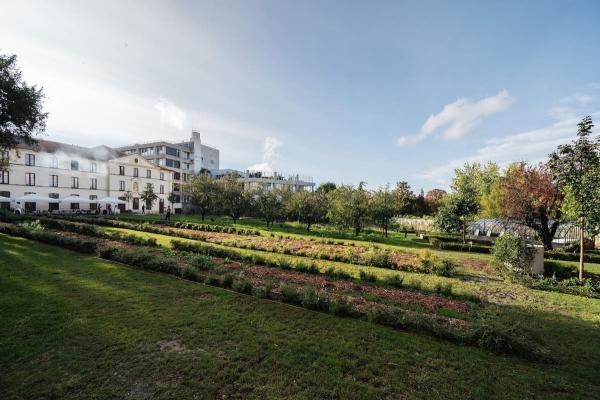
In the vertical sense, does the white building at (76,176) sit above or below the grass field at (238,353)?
above

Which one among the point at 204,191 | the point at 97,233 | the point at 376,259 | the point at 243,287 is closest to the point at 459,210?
Answer: the point at 376,259

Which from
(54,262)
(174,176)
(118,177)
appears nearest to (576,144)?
(54,262)

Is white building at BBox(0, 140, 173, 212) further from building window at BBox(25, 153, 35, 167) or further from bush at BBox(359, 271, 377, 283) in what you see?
bush at BBox(359, 271, 377, 283)

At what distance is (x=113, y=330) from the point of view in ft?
18.4

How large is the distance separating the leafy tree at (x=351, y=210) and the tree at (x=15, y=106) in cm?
2769

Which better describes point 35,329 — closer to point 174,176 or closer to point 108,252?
point 108,252

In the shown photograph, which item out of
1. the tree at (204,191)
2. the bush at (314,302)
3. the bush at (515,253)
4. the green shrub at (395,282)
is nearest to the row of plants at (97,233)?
the bush at (314,302)

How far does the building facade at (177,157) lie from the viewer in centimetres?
6550

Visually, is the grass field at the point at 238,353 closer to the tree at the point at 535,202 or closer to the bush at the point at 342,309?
the bush at the point at 342,309

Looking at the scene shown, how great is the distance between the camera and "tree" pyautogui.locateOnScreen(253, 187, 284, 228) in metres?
34.1

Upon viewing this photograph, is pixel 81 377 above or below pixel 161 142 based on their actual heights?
below

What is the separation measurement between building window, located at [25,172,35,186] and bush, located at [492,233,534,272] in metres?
58.7

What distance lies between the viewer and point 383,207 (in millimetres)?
28172

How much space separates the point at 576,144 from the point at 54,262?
75.6 feet
